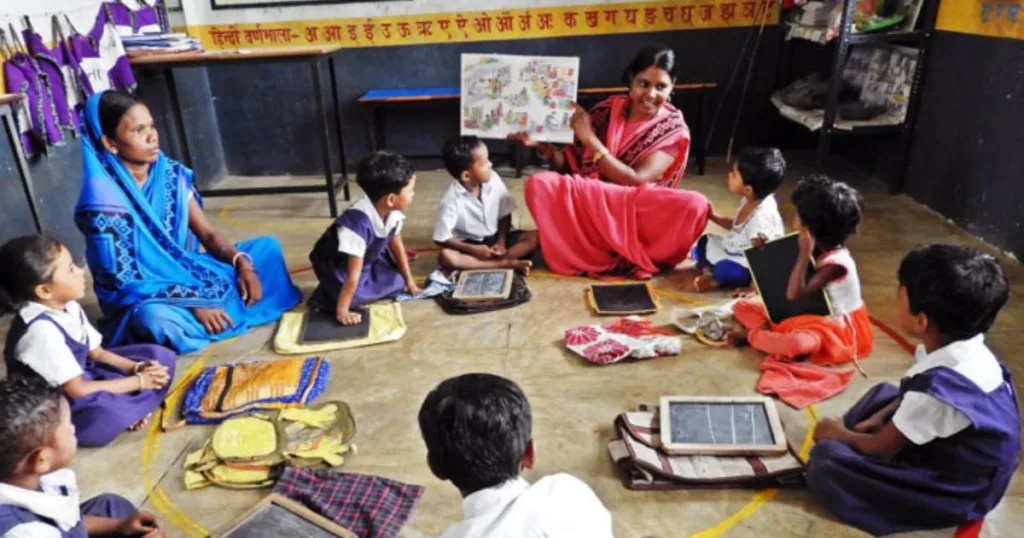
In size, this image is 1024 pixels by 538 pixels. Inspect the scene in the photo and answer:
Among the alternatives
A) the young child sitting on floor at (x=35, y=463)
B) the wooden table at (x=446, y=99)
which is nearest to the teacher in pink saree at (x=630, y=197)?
the wooden table at (x=446, y=99)

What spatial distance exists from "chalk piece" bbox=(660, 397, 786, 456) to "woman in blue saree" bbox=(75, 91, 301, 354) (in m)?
1.83

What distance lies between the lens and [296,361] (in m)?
2.58

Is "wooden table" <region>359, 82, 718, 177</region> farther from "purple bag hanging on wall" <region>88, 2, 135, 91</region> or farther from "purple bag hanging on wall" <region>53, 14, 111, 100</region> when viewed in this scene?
"purple bag hanging on wall" <region>53, 14, 111, 100</region>

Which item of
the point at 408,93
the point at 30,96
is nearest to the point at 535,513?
the point at 30,96

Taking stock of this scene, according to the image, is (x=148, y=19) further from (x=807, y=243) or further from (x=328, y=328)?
(x=807, y=243)

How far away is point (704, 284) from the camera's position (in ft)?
10.1

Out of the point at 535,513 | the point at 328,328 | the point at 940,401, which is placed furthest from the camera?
the point at 328,328

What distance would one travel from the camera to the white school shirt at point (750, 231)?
2.94m

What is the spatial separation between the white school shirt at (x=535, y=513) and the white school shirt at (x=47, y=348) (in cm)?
150

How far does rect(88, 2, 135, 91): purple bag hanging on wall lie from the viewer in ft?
12.3

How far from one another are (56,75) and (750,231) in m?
3.36

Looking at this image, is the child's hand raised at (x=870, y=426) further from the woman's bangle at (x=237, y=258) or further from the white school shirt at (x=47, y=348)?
the woman's bangle at (x=237, y=258)

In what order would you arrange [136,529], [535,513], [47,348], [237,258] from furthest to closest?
[237,258] → [47,348] → [136,529] → [535,513]

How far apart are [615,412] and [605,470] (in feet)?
0.96
